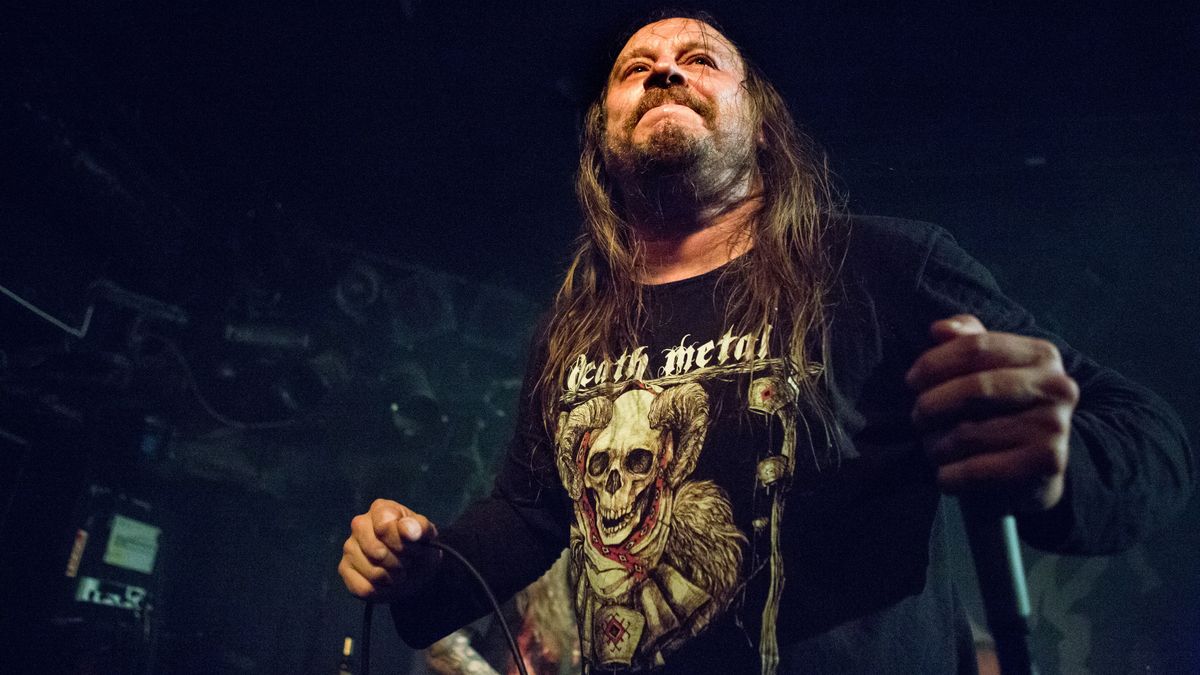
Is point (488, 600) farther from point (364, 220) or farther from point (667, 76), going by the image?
point (364, 220)

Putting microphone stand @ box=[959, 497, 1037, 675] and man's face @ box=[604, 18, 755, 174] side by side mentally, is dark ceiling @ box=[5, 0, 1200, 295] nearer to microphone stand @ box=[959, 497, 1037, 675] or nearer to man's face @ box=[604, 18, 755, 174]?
man's face @ box=[604, 18, 755, 174]

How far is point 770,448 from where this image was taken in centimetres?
109

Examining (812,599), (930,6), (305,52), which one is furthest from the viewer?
(305,52)

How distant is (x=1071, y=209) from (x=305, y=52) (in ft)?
14.2

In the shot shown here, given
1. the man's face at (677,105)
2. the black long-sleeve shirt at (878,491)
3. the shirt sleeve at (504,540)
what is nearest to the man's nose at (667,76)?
the man's face at (677,105)

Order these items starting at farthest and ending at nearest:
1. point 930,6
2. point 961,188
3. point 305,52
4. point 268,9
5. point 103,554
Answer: point 103,554 → point 961,188 → point 305,52 → point 268,9 → point 930,6

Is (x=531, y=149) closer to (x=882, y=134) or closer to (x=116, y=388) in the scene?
(x=882, y=134)

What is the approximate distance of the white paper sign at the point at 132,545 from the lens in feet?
14.9

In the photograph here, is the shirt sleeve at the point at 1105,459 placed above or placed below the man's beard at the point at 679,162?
below

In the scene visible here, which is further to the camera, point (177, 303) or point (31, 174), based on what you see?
point (177, 303)

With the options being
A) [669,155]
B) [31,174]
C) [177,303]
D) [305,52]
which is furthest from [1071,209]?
[177,303]

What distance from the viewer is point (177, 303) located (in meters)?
5.12

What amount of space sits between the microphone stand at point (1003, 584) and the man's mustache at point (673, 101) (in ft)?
3.76

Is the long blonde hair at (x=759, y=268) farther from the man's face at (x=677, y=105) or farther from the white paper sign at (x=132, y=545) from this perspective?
the white paper sign at (x=132, y=545)
